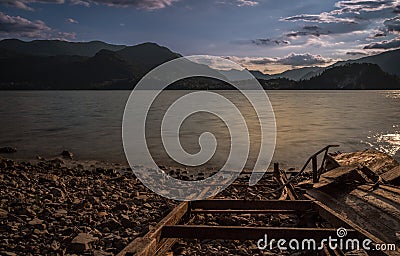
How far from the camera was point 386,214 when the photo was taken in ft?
20.7

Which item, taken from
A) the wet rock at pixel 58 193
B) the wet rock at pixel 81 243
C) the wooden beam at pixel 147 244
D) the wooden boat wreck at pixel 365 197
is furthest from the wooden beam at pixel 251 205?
the wet rock at pixel 58 193

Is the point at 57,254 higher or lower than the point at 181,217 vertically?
lower

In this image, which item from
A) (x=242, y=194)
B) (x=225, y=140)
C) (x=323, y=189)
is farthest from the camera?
(x=225, y=140)

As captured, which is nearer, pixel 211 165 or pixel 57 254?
pixel 57 254

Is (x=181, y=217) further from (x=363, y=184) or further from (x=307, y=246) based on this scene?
(x=363, y=184)

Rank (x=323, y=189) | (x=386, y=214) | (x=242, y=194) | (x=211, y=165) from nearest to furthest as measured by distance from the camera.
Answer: (x=386, y=214)
(x=323, y=189)
(x=242, y=194)
(x=211, y=165)

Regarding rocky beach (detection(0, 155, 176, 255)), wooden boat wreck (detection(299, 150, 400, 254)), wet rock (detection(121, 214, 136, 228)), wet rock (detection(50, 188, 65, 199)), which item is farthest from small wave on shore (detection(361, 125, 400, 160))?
wet rock (detection(50, 188, 65, 199))

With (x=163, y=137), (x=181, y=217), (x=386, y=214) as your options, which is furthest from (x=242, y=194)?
(x=163, y=137)

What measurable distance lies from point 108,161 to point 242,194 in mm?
12425

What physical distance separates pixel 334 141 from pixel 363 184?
1107 inches

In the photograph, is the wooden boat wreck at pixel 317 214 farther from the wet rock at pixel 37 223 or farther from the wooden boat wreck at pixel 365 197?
the wet rock at pixel 37 223
